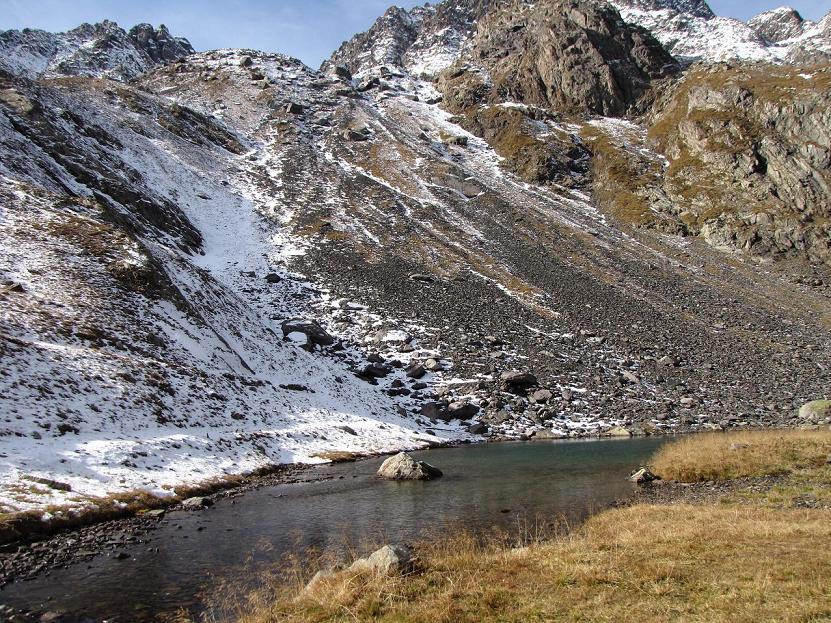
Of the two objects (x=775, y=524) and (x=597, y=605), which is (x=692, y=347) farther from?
(x=597, y=605)

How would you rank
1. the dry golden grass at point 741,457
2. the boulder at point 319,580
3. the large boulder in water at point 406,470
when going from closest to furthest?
the boulder at point 319,580
the dry golden grass at point 741,457
the large boulder in water at point 406,470

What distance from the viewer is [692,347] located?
2032 inches

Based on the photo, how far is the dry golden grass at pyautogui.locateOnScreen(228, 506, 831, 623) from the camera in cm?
839

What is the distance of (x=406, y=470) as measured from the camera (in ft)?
85.8

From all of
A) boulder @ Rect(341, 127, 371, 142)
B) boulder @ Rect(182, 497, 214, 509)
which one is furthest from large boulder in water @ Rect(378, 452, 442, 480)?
boulder @ Rect(341, 127, 371, 142)

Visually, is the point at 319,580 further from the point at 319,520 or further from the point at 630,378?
the point at 630,378

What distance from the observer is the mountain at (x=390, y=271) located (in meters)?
27.7

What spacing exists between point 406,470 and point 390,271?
4102 centimetres

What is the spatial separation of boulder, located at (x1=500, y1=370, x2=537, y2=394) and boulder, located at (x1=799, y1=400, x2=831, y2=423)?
2059cm

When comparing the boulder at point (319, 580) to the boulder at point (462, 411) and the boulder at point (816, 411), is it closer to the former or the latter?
the boulder at point (462, 411)

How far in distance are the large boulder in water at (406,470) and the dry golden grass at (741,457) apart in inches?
449

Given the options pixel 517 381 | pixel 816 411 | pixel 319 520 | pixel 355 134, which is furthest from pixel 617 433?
pixel 355 134

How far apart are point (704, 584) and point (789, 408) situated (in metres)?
40.8

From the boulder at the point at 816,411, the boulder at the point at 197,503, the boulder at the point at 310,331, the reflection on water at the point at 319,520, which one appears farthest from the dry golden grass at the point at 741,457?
the boulder at the point at 310,331
